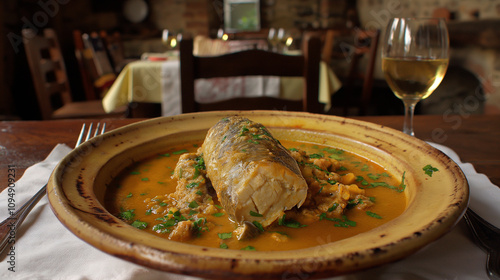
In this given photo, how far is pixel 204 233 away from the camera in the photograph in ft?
2.10

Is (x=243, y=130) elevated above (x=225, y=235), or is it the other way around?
(x=243, y=130)

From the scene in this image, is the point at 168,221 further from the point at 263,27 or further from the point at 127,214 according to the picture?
the point at 263,27

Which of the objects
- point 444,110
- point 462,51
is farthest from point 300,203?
point 444,110

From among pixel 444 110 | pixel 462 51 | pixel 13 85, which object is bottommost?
pixel 444 110

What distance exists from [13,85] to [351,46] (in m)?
5.62

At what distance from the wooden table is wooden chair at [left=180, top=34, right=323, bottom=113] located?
493mm

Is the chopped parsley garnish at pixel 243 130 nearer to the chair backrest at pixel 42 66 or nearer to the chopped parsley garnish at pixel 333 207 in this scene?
the chopped parsley garnish at pixel 333 207

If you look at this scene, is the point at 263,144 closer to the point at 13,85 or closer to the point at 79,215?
the point at 79,215

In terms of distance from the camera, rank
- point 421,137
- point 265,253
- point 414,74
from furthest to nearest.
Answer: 1. point 421,137
2. point 414,74
3. point 265,253

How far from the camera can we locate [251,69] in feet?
6.42

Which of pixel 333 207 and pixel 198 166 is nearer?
pixel 333 207

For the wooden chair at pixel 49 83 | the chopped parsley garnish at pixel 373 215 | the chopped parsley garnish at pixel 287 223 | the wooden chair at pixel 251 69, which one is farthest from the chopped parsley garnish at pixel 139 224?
the wooden chair at pixel 49 83

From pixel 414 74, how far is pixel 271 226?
753 millimetres

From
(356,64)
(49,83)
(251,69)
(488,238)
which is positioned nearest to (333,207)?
(488,238)
